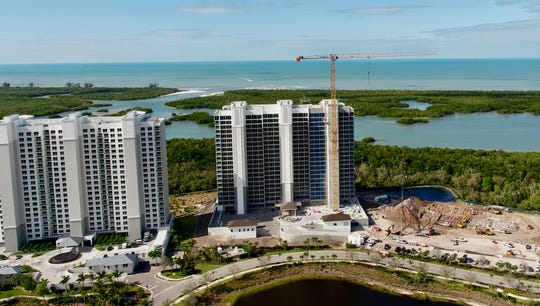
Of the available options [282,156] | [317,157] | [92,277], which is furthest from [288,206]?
[92,277]

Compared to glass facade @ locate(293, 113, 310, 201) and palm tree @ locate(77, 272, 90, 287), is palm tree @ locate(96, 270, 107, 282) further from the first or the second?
glass facade @ locate(293, 113, 310, 201)

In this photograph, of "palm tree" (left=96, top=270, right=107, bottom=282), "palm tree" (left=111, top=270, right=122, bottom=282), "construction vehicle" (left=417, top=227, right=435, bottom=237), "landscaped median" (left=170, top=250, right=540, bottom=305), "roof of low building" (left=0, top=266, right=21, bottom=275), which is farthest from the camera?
"construction vehicle" (left=417, top=227, right=435, bottom=237)

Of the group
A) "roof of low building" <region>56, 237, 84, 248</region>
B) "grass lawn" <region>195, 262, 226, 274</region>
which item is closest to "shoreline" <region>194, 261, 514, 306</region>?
"grass lawn" <region>195, 262, 226, 274</region>

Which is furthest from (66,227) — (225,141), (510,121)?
(510,121)

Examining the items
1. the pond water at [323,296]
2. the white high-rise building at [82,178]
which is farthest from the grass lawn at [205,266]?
the white high-rise building at [82,178]

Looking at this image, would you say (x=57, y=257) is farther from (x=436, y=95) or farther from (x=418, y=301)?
(x=436, y=95)

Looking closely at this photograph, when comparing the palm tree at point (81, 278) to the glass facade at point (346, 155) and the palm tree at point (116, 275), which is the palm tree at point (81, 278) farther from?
the glass facade at point (346, 155)
